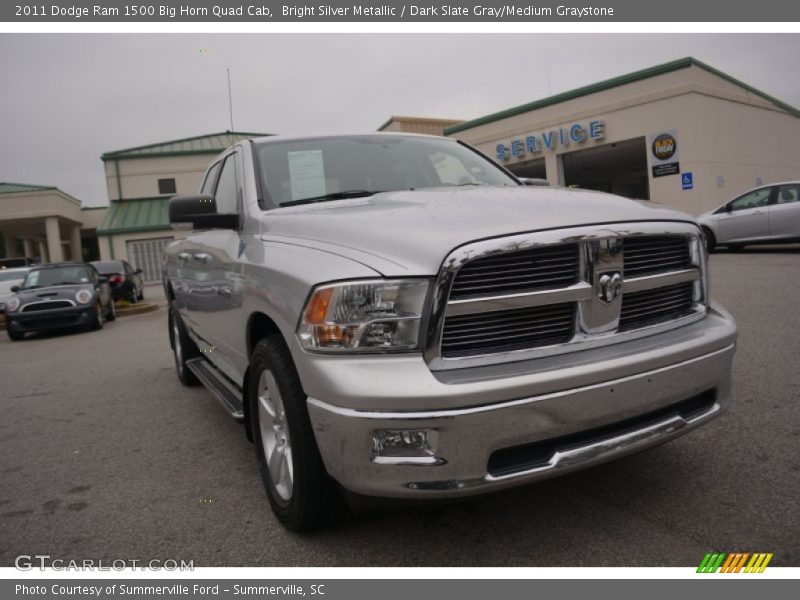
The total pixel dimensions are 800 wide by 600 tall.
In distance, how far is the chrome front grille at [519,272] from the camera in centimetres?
225

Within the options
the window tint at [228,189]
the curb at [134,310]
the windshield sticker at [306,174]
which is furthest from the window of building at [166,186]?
the windshield sticker at [306,174]

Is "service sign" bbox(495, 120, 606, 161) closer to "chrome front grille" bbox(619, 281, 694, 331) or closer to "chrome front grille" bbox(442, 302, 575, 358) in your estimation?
"chrome front grille" bbox(619, 281, 694, 331)

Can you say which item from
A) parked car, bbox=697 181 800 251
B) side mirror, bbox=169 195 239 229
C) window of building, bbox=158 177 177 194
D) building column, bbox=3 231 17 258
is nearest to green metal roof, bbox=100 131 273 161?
window of building, bbox=158 177 177 194

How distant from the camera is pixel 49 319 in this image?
39.5ft

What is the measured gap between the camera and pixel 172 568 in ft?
8.22

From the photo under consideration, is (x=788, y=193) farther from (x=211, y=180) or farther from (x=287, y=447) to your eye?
(x=287, y=447)

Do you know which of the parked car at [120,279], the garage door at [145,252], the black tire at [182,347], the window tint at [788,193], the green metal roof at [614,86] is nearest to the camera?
the black tire at [182,347]

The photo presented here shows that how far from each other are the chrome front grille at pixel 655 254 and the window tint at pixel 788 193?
475 inches

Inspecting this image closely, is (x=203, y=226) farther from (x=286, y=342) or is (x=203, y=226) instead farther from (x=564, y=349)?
(x=564, y=349)

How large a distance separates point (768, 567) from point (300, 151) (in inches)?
120

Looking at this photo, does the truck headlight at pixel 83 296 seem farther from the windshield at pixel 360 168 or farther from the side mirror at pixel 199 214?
the windshield at pixel 360 168

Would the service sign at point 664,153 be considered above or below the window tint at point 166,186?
below

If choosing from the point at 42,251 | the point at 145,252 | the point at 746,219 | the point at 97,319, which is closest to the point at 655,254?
the point at 97,319

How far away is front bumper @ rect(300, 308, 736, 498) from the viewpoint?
209 cm
